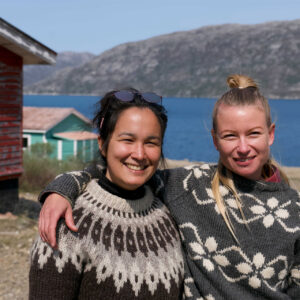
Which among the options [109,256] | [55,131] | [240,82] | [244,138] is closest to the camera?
[109,256]

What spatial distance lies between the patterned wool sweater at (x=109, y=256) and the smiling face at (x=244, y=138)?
54 centimetres

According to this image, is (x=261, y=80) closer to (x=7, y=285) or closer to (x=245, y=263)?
(x=245, y=263)

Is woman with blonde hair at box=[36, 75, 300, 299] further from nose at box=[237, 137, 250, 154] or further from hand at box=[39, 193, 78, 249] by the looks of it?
hand at box=[39, 193, 78, 249]

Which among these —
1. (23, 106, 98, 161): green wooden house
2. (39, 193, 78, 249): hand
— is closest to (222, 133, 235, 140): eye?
(39, 193, 78, 249): hand

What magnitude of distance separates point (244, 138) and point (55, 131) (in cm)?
2060

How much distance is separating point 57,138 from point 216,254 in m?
20.6

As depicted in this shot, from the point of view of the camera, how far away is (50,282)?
2.03 meters

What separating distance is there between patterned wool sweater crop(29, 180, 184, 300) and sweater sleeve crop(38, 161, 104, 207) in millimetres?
40

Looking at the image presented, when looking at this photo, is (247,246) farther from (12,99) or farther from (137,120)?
(12,99)

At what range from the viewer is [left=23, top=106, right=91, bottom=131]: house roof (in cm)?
2175

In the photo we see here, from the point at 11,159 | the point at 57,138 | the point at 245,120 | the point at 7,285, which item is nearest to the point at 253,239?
the point at 245,120

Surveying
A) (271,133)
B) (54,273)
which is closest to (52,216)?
(54,273)

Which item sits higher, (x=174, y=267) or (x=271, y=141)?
(x=271, y=141)

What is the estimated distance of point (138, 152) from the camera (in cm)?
227
